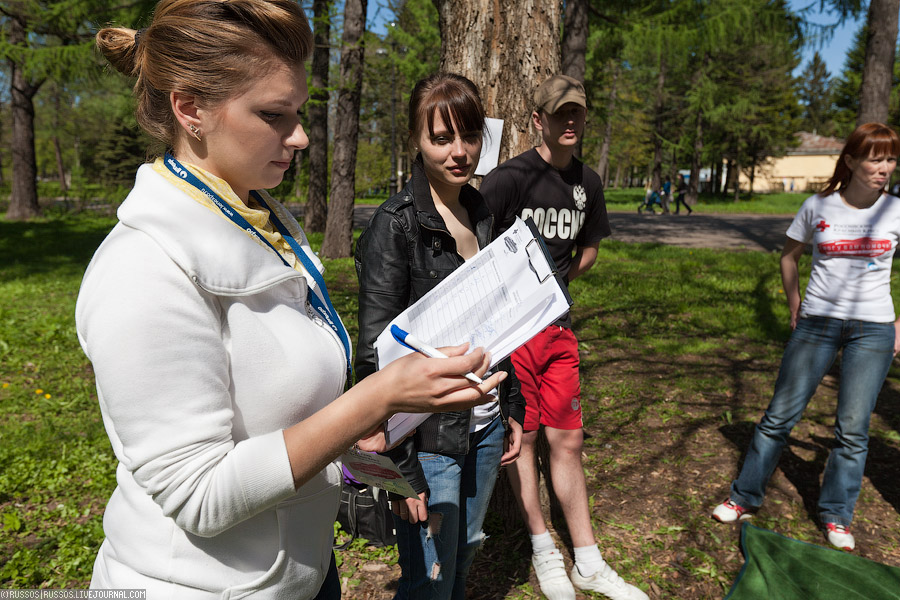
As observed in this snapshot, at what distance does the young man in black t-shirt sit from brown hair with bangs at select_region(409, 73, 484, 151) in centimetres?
81

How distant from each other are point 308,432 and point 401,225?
99 cm

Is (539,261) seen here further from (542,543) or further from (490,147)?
(542,543)

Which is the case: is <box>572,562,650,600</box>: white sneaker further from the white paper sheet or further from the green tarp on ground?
the white paper sheet

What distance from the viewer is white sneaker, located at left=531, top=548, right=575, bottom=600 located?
2.84 m

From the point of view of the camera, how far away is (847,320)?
10.9 feet

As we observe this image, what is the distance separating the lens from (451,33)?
10.9 feet

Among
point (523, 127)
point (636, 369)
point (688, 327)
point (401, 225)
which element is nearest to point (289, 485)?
point (401, 225)

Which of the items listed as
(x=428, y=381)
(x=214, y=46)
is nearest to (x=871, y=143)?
(x=428, y=381)

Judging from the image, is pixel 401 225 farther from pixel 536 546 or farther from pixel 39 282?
pixel 39 282

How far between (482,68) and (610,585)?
2622mm

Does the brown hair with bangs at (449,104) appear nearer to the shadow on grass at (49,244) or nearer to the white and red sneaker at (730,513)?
the white and red sneaker at (730,513)

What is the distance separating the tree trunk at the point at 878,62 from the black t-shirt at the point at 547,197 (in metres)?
6.81

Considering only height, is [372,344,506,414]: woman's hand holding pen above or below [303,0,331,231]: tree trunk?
below

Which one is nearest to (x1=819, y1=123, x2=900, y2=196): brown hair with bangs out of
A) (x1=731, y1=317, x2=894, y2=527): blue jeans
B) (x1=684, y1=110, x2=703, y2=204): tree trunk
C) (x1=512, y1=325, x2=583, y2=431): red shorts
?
(x1=731, y1=317, x2=894, y2=527): blue jeans
